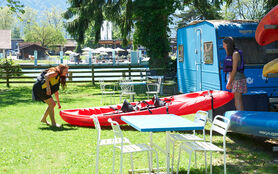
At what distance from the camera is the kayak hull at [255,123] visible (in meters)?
6.25

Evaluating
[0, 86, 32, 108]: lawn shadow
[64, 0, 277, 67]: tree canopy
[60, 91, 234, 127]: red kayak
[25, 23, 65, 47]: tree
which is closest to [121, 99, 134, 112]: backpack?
[60, 91, 234, 127]: red kayak

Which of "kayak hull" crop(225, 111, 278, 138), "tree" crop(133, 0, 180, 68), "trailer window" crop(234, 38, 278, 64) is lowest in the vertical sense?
"kayak hull" crop(225, 111, 278, 138)

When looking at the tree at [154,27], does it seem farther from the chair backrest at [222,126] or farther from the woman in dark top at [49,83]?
the chair backrest at [222,126]

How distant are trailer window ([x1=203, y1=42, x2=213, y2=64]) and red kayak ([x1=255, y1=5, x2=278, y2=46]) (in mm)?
4678

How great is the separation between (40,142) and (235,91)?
403 centimetres

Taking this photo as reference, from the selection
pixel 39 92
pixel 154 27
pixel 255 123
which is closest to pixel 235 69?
pixel 255 123

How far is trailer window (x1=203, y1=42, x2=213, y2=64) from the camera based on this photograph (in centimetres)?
1042

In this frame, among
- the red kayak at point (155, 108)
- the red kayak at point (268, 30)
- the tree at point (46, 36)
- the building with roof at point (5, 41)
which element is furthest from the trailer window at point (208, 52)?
the tree at point (46, 36)

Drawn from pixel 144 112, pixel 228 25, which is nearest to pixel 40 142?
pixel 144 112

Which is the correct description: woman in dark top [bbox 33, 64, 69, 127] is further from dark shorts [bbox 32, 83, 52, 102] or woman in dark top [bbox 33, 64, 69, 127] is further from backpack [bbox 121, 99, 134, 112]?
backpack [bbox 121, 99, 134, 112]

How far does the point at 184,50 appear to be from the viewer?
43.7 ft

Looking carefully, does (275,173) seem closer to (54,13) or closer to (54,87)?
(54,87)

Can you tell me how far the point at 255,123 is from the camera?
6.58 metres

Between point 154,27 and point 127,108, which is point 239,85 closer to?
point 127,108
